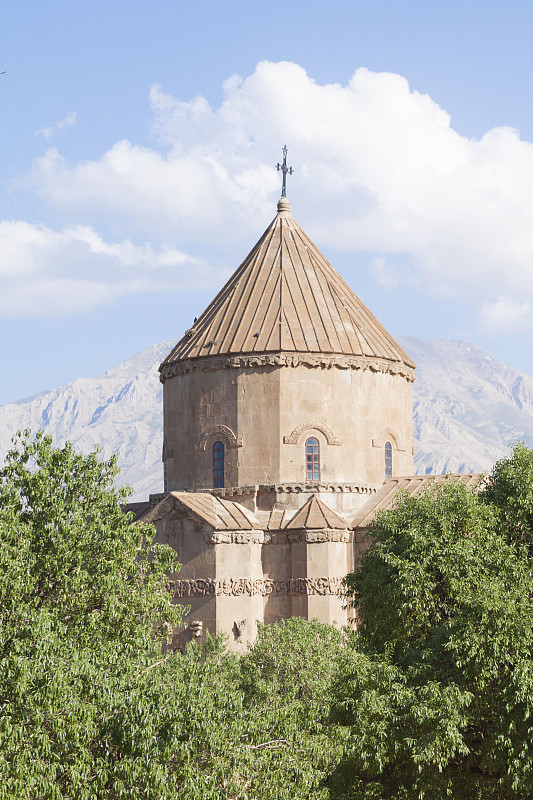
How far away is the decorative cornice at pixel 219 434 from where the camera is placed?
46.6 meters

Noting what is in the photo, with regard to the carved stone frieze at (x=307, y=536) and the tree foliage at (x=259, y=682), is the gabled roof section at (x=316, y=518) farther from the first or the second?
the tree foliage at (x=259, y=682)

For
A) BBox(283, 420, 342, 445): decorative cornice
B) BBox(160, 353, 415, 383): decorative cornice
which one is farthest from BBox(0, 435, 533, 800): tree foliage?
BBox(160, 353, 415, 383): decorative cornice

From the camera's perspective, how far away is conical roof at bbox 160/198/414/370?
47.4 m

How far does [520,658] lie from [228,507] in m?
20.3

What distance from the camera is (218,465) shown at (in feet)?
155

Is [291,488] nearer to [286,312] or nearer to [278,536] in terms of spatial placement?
[278,536]

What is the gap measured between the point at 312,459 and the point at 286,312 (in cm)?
586

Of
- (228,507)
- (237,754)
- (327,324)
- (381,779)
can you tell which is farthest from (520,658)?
(327,324)

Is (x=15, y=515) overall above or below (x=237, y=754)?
above

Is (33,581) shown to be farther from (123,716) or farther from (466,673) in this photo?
(466,673)

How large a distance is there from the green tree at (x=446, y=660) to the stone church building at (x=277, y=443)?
1361 centimetres

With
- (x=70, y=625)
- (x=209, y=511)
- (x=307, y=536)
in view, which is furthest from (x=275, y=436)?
(x=70, y=625)

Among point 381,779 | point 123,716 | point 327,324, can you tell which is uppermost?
point 327,324

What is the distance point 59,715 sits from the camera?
22.4 meters
